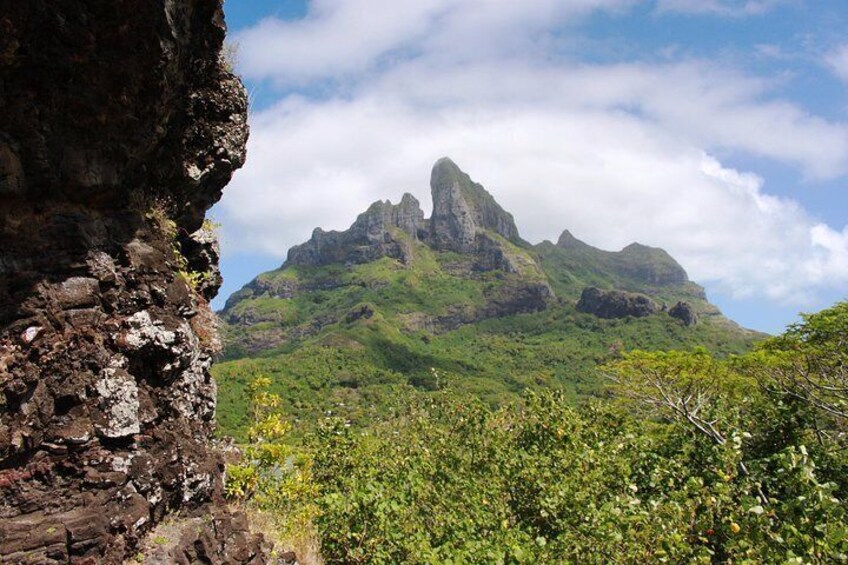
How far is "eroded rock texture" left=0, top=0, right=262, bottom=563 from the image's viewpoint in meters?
6.81

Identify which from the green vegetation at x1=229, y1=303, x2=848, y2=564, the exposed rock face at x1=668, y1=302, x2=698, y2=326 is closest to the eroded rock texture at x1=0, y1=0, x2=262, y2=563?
the green vegetation at x1=229, y1=303, x2=848, y2=564

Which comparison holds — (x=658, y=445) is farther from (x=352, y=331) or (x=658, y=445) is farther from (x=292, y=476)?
(x=352, y=331)

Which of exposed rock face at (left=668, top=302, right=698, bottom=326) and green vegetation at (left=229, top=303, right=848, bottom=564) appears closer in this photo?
green vegetation at (left=229, top=303, right=848, bottom=564)

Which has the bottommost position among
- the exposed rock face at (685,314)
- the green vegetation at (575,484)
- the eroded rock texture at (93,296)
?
the green vegetation at (575,484)

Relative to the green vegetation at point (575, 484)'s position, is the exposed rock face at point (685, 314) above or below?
above

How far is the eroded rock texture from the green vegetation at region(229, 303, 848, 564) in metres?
2.94

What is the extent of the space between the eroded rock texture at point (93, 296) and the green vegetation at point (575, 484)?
294 cm

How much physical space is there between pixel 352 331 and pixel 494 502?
16608cm

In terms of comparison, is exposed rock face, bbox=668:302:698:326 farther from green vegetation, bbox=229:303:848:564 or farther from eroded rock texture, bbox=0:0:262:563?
eroded rock texture, bbox=0:0:262:563

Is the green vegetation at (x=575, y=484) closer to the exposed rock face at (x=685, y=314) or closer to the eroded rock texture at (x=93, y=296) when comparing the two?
the eroded rock texture at (x=93, y=296)

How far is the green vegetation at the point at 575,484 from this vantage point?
19.9 ft

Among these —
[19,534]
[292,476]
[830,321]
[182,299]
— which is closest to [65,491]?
[19,534]

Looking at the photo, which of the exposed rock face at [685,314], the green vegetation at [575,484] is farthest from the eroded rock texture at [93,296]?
the exposed rock face at [685,314]

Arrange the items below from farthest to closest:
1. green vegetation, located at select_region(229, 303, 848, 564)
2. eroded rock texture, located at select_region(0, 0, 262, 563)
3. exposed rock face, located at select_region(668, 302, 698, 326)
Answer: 1. exposed rock face, located at select_region(668, 302, 698, 326)
2. eroded rock texture, located at select_region(0, 0, 262, 563)
3. green vegetation, located at select_region(229, 303, 848, 564)
